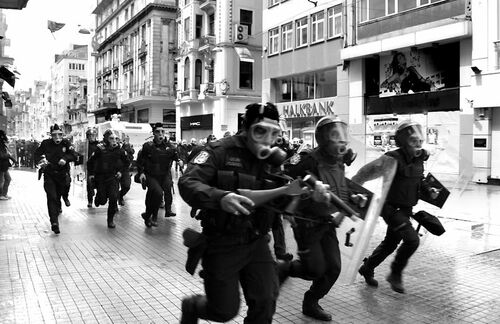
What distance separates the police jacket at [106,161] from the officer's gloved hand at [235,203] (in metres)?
7.38

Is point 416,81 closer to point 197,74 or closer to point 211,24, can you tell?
point 211,24

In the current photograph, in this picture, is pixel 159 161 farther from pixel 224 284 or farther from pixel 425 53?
pixel 425 53

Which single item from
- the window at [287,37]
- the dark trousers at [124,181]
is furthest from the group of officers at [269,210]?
the window at [287,37]

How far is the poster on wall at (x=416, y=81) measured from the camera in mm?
19594

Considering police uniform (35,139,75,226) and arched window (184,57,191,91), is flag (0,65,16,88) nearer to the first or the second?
police uniform (35,139,75,226)

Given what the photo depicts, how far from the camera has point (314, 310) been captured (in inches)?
179

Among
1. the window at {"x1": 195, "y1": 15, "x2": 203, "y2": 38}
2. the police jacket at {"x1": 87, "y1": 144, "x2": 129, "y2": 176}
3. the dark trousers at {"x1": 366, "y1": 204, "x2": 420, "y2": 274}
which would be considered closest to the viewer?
the dark trousers at {"x1": 366, "y1": 204, "x2": 420, "y2": 274}

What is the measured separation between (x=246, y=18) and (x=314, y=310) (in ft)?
111

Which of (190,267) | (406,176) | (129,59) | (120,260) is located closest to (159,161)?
(120,260)

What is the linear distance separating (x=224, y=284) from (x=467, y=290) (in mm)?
3347

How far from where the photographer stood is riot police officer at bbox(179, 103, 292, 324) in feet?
10.7

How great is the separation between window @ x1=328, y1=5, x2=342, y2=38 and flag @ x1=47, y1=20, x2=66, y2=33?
12.3 metres

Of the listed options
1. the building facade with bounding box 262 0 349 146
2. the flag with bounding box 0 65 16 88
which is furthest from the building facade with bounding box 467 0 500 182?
the flag with bounding box 0 65 16 88

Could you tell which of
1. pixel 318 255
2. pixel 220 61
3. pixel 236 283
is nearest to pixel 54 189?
pixel 318 255
